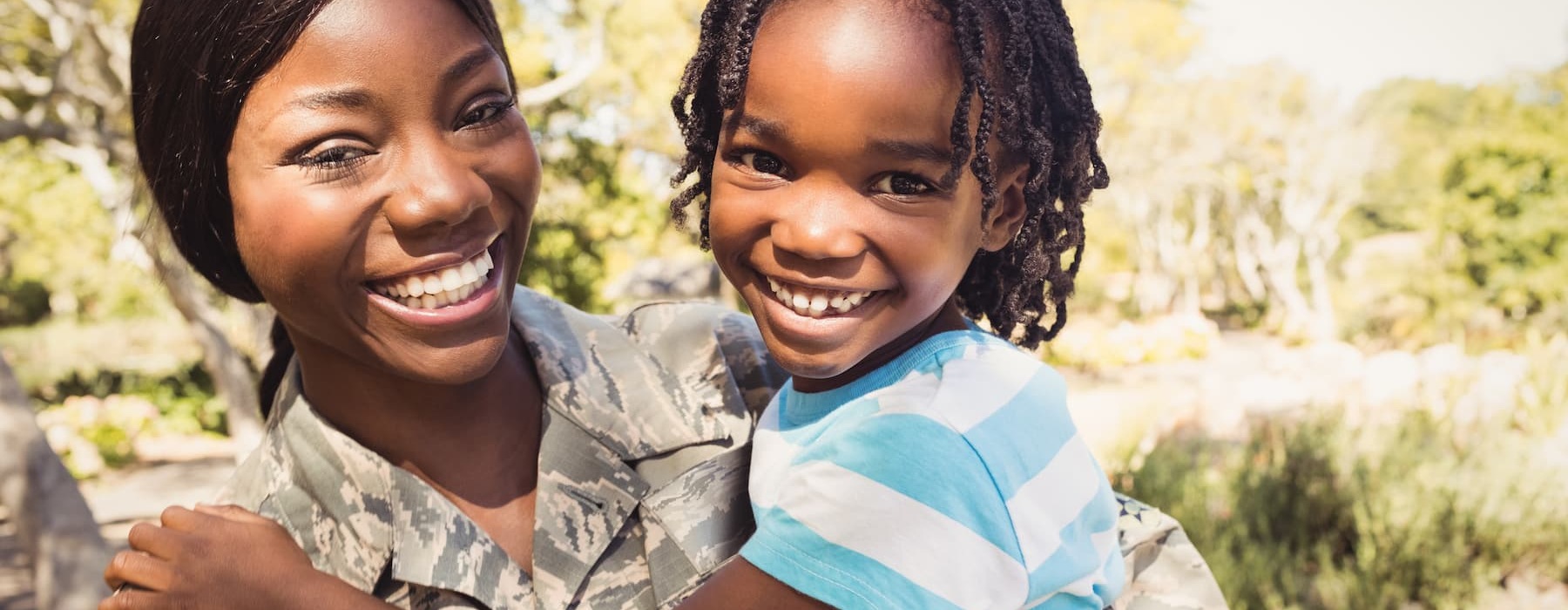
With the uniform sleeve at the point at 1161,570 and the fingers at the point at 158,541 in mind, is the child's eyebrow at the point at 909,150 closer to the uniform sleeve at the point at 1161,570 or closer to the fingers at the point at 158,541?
the uniform sleeve at the point at 1161,570

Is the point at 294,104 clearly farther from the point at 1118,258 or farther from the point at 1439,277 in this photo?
the point at 1118,258

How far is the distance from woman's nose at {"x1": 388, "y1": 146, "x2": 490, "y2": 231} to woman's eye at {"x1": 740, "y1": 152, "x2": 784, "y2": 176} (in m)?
0.39

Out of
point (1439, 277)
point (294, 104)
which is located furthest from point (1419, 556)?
point (1439, 277)

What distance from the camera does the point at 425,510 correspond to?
5.70 feet

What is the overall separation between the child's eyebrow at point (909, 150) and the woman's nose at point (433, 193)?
1.88ft

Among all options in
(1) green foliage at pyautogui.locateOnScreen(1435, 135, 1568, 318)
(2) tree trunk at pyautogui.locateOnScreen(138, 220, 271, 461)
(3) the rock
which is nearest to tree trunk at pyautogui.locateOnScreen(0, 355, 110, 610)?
(2) tree trunk at pyautogui.locateOnScreen(138, 220, 271, 461)

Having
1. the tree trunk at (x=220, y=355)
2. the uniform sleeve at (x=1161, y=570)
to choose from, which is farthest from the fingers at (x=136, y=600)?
the tree trunk at (x=220, y=355)

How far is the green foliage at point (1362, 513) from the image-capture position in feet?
16.9

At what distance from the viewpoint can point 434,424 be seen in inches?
72.9

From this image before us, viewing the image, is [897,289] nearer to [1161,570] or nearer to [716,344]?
[716,344]

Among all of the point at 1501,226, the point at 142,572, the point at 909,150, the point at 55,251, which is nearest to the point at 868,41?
the point at 909,150

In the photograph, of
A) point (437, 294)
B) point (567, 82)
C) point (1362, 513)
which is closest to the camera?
point (437, 294)

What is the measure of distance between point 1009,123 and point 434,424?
1.03 metres

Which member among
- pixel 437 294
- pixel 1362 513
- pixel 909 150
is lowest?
pixel 1362 513
